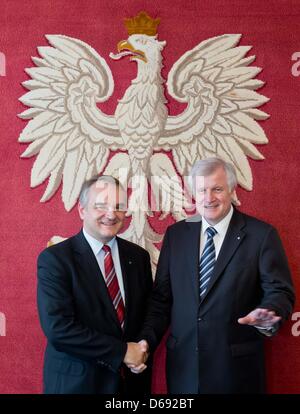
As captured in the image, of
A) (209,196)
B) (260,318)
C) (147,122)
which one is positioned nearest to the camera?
(260,318)

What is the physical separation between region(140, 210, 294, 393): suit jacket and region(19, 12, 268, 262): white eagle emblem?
0.53 m

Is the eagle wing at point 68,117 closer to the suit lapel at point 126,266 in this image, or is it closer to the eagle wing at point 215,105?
the eagle wing at point 215,105

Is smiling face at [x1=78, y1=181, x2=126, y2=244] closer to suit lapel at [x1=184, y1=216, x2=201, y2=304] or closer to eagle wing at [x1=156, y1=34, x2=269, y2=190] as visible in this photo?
suit lapel at [x1=184, y1=216, x2=201, y2=304]

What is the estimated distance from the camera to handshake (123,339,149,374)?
2113 millimetres

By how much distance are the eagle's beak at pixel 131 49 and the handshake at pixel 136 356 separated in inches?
60.3

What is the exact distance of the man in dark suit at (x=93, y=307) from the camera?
A: 6.83 ft

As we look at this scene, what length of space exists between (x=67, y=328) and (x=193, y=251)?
663 mm

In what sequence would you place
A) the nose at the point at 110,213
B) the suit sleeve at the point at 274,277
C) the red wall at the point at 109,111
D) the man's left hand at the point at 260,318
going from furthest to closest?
1. the red wall at the point at 109,111
2. the nose at the point at 110,213
3. the suit sleeve at the point at 274,277
4. the man's left hand at the point at 260,318

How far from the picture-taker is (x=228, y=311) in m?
2.15

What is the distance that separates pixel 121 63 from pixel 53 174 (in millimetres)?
728

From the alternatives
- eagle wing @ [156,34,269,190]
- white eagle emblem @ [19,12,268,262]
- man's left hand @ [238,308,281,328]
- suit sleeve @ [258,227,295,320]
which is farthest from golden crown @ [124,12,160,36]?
man's left hand @ [238,308,281,328]

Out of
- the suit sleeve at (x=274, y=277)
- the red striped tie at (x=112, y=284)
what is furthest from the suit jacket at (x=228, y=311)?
the red striped tie at (x=112, y=284)

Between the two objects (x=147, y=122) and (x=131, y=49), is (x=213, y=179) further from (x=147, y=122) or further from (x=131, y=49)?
(x=131, y=49)

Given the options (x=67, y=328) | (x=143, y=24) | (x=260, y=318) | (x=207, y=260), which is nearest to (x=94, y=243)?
(x=67, y=328)
